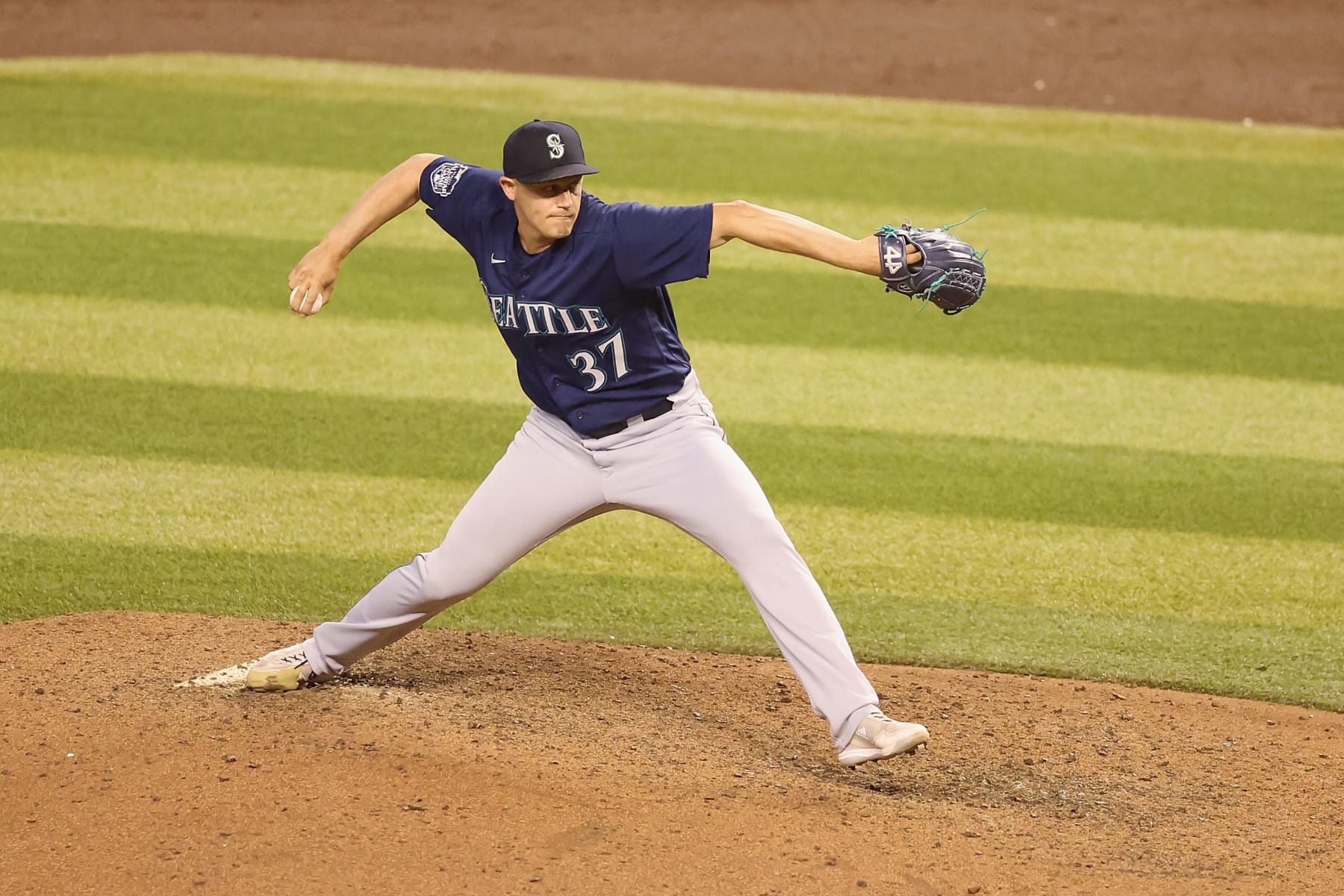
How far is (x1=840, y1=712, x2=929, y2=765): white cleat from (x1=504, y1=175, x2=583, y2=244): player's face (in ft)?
5.15

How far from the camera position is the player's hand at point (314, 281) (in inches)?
166

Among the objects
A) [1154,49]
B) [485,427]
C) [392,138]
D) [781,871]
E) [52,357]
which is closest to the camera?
[781,871]

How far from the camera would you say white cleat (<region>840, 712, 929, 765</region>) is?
13.1 ft

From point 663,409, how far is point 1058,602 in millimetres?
2287

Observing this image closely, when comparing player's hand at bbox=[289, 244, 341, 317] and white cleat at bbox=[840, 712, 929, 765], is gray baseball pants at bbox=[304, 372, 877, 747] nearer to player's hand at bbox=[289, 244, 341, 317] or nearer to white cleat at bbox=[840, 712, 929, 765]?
white cleat at bbox=[840, 712, 929, 765]

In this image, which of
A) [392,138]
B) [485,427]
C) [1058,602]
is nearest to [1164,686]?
[1058,602]

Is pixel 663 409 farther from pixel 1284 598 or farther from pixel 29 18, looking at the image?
pixel 29 18

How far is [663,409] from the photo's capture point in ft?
13.9

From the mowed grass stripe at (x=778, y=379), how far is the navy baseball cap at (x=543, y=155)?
139 inches

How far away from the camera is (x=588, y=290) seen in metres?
4.04

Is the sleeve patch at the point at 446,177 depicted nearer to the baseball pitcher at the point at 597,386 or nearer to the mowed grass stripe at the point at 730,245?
the baseball pitcher at the point at 597,386

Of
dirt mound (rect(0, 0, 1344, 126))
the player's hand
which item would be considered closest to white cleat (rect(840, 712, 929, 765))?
the player's hand

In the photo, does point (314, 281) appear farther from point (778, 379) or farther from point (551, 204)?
point (778, 379)

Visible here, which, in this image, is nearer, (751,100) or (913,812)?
(913,812)
